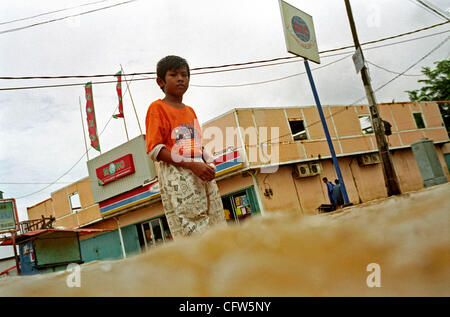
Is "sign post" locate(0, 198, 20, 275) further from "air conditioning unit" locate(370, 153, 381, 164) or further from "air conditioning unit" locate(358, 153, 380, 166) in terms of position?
"air conditioning unit" locate(370, 153, 381, 164)

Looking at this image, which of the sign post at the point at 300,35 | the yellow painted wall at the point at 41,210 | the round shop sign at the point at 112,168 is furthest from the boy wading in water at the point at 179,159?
the yellow painted wall at the point at 41,210

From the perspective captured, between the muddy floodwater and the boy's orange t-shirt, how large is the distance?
42.3 inches

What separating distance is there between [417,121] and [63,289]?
63.8ft

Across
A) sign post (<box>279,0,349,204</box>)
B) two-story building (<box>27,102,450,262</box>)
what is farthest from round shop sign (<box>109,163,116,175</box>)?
sign post (<box>279,0,349,204</box>)

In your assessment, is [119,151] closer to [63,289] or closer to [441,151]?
[63,289]

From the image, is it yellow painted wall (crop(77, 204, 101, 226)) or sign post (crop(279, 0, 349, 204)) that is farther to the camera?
yellow painted wall (crop(77, 204, 101, 226))

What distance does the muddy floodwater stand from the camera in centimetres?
20

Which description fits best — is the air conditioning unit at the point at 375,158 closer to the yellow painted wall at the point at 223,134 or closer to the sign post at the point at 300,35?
the sign post at the point at 300,35

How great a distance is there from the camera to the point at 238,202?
1094 centimetres

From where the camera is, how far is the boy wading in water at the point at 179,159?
1.27 meters

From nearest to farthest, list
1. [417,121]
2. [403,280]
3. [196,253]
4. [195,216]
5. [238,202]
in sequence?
[403,280]
[196,253]
[195,216]
[238,202]
[417,121]

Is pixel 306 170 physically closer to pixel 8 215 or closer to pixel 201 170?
pixel 8 215

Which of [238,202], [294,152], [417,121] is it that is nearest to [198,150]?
[238,202]

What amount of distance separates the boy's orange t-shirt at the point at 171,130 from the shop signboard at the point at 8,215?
9.61 m
